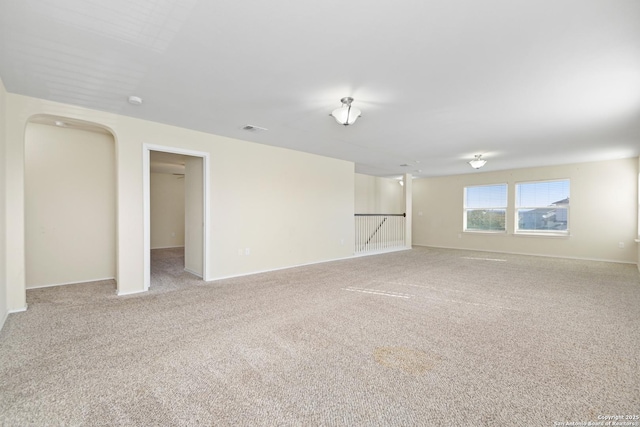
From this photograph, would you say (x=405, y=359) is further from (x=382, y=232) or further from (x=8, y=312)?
(x=382, y=232)

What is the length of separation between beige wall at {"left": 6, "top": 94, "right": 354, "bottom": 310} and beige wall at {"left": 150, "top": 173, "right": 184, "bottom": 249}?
5169mm

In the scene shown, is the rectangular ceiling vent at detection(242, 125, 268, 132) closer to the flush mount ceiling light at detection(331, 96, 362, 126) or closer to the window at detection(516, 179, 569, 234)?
the flush mount ceiling light at detection(331, 96, 362, 126)

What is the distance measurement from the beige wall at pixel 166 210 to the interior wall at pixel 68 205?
4162 mm

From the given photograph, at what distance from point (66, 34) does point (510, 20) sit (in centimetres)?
324

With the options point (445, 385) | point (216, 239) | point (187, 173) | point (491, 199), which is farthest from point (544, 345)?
point (491, 199)

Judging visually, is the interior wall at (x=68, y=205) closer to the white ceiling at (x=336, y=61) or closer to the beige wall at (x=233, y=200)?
the beige wall at (x=233, y=200)

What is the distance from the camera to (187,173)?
216 inches

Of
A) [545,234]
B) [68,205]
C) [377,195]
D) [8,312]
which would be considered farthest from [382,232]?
[8,312]

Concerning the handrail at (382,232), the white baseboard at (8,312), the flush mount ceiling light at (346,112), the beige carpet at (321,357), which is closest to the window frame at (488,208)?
the handrail at (382,232)

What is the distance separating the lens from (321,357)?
2197 millimetres

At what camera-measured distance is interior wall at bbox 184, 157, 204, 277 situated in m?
4.98

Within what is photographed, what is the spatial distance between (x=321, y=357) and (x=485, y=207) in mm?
8448

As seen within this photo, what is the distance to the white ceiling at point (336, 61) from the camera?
1.89 metres

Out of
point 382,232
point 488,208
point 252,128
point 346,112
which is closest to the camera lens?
point 346,112
